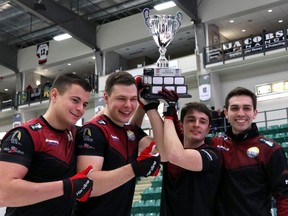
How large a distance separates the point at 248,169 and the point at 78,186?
136 cm

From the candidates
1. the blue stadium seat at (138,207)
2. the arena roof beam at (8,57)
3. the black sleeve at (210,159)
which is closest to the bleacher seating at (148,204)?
the blue stadium seat at (138,207)

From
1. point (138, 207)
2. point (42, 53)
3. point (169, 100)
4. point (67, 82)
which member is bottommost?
point (138, 207)

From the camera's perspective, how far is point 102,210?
2.59 m

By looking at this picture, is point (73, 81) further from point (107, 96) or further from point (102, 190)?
point (102, 190)

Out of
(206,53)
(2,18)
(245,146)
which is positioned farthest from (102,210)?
(2,18)

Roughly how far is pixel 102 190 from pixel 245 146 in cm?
123

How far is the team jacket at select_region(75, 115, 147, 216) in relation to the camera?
257cm

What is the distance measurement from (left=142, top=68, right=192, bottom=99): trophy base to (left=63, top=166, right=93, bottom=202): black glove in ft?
3.29

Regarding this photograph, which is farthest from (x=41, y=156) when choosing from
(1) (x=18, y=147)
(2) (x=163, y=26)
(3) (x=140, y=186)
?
(3) (x=140, y=186)

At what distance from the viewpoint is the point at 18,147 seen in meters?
2.24

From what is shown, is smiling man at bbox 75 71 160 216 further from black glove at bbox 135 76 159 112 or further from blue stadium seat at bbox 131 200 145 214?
blue stadium seat at bbox 131 200 145 214

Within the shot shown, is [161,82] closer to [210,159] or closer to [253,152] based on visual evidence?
[210,159]

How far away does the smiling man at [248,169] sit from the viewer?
110 inches

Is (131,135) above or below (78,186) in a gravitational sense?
above
